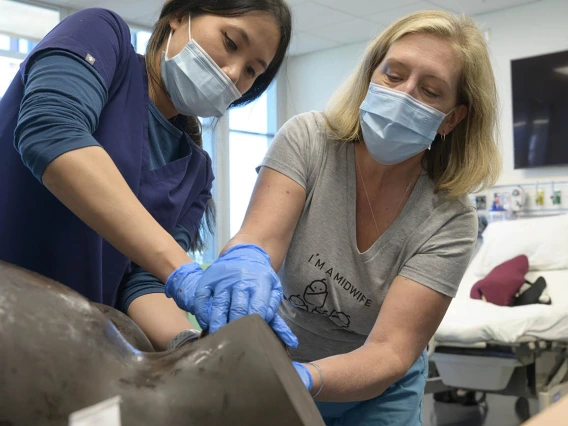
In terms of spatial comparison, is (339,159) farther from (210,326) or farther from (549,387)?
(549,387)

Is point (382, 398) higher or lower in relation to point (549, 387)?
higher

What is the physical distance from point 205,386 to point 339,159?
826mm

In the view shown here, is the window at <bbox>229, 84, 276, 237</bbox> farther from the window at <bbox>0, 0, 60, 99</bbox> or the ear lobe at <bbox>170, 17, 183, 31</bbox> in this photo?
the ear lobe at <bbox>170, 17, 183, 31</bbox>

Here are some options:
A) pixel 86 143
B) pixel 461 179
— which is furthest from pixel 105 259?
pixel 461 179

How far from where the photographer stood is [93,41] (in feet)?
3.14

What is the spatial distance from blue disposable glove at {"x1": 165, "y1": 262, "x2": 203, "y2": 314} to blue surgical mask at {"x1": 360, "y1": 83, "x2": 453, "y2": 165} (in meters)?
0.62

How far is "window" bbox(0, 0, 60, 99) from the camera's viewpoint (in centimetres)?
460

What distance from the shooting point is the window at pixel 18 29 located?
15.1ft

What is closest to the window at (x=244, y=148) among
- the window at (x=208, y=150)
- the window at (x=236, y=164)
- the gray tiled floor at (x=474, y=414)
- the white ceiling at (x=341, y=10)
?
the window at (x=236, y=164)

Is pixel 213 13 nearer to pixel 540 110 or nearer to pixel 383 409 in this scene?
pixel 383 409

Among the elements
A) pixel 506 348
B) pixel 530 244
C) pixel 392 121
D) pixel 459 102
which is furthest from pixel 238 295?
pixel 530 244

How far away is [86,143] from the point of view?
829mm

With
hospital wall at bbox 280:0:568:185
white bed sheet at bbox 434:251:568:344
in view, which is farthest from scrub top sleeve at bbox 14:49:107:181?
hospital wall at bbox 280:0:568:185

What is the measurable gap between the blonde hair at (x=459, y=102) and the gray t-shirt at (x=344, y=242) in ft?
0.22
